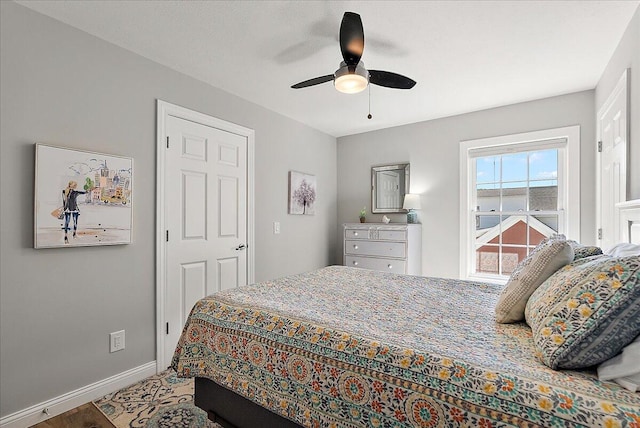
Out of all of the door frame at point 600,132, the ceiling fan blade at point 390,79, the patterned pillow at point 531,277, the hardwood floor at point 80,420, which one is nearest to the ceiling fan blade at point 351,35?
the ceiling fan blade at point 390,79

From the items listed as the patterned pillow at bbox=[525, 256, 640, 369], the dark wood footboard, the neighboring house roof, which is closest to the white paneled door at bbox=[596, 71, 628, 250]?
the neighboring house roof

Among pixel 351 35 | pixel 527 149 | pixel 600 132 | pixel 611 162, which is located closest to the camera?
pixel 351 35

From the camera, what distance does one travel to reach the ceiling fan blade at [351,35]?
177cm

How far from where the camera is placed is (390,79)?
221cm

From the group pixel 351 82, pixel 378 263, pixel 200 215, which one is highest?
pixel 351 82

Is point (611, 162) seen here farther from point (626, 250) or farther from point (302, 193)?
point (302, 193)

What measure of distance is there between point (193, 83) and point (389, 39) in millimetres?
1760

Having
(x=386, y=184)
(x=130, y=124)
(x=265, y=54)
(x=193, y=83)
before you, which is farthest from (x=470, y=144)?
(x=130, y=124)

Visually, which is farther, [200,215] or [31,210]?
[200,215]

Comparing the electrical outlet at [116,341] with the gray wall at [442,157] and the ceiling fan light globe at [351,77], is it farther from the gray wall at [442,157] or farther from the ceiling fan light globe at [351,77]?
the gray wall at [442,157]

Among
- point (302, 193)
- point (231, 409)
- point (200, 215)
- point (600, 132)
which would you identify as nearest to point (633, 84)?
point (600, 132)

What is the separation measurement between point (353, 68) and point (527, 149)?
8.68 ft

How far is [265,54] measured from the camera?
8.04ft

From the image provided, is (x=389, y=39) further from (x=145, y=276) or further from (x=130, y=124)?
(x=145, y=276)
